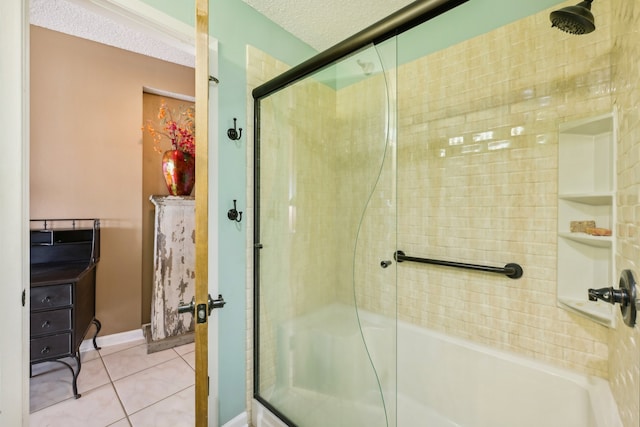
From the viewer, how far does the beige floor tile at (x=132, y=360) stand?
6.84 feet

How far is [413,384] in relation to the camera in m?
1.65

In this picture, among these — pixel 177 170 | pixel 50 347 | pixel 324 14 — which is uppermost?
pixel 324 14

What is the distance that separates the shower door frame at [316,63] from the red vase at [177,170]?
129cm

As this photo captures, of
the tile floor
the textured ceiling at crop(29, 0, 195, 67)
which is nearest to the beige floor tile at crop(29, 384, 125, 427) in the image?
the tile floor

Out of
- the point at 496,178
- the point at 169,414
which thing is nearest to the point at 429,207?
the point at 496,178

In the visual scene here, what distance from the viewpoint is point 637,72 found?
2.72ft

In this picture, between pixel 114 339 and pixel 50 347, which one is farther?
pixel 114 339

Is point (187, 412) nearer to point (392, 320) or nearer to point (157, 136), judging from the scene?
point (392, 320)

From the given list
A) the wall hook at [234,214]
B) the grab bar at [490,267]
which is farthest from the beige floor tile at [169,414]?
the grab bar at [490,267]

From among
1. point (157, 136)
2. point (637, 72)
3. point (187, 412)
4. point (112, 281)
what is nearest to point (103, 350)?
point (112, 281)

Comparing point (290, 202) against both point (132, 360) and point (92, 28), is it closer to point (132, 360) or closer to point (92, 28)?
point (132, 360)

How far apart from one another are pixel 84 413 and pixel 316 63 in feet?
7.97

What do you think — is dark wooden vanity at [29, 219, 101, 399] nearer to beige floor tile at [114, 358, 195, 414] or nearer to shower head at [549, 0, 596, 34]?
beige floor tile at [114, 358, 195, 414]

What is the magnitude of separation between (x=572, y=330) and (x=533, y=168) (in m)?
0.79
